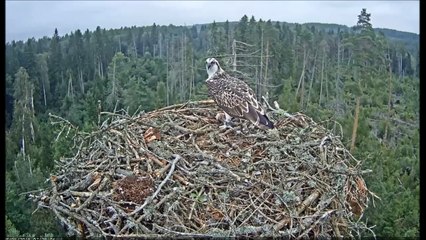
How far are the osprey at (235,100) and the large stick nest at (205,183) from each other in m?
0.13

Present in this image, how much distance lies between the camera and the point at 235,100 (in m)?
4.04

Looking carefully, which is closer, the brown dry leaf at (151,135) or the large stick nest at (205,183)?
the large stick nest at (205,183)

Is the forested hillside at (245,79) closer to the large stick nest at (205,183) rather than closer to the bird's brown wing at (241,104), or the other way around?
the large stick nest at (205,183)

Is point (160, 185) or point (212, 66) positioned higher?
point (212, 66)

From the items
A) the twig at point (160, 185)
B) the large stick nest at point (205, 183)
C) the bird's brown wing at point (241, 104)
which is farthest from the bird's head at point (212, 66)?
the twig at point (160, 185)

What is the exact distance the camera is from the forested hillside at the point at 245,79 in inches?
293

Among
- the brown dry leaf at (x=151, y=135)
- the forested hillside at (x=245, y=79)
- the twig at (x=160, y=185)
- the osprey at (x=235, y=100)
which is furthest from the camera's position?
the forested hillside at (x=245, y=79)

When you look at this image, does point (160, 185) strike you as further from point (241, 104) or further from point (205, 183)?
point (241, 104)

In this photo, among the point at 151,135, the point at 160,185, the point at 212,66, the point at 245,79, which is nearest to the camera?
the point at 160,185

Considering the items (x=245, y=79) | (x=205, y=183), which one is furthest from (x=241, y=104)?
(x=245, y=79)

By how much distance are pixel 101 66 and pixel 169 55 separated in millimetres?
5245

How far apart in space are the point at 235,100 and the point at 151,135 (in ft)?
2.41
